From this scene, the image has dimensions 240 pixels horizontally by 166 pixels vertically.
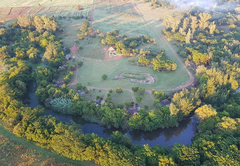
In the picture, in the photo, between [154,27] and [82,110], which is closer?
[82,110]

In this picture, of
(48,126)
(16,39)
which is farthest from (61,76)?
(16,39)

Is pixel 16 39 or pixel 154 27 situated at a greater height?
pixel 16 39

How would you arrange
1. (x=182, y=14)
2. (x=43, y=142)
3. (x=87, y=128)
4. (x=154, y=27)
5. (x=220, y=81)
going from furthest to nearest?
(x=182, y=14) < (x=154, y=27) < (x=220, y=81) < (x=87, y=128) < (x=43, y=142)

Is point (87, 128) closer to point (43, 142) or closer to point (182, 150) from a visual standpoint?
point (43, 142)

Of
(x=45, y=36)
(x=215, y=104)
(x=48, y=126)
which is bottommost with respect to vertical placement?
(x=215, y=104)

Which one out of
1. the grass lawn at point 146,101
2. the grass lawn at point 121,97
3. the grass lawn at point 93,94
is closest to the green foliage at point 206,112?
the grass lawn at point 146,101

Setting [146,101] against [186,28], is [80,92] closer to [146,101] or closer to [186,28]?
[146,101]

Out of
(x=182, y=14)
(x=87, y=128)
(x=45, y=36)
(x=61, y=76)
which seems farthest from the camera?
(x=182, y=14)
